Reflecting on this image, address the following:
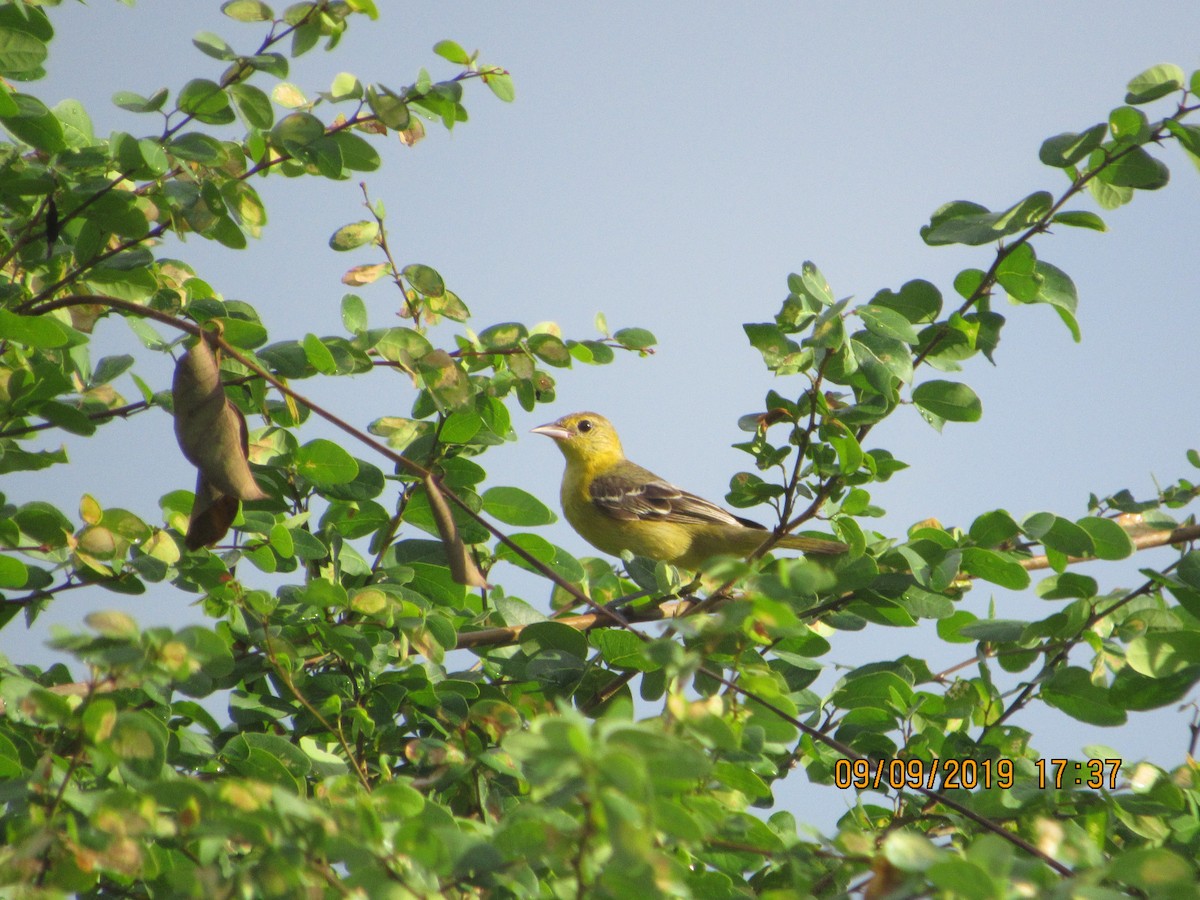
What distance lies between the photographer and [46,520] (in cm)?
302

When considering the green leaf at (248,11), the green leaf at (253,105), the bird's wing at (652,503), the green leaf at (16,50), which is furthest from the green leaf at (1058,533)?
the bird's wing at (652,503)

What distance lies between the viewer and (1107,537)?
2.90 meters

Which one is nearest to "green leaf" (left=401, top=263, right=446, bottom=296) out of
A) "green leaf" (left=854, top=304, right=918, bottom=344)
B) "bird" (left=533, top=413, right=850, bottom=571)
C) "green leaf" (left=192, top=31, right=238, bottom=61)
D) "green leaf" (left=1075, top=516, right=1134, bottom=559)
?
"green leaf" (left=192, top=31, right=238, bottom=61)

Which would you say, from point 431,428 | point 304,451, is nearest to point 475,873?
point 304,451

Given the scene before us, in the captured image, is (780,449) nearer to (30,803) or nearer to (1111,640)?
(1111,640)

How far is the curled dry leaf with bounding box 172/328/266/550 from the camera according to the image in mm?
2574

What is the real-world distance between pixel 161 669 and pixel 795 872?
1221 mm

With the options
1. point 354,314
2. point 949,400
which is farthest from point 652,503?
point 949,400

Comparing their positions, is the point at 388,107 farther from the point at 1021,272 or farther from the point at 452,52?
the point at 1021,272

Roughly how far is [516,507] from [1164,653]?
2.05 meters

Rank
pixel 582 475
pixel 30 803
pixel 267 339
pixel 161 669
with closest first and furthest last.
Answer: pixel 161 669 → pixel 30 803 → pixel 267 339 → pixel 582 475

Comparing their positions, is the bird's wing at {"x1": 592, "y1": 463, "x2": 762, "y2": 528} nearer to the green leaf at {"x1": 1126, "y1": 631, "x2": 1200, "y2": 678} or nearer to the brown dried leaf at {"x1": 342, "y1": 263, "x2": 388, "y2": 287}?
the brown dried leaf at {"x1": 342, "y1": 263, "x2": 388, "y2": 287}

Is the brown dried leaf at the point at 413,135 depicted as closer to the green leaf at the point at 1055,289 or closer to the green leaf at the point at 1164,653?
the green leaf at the point at 1055,289

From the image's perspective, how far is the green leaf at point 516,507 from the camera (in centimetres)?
367
